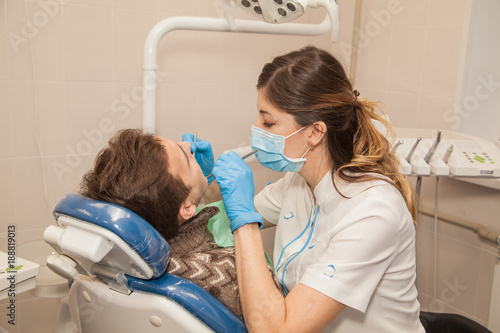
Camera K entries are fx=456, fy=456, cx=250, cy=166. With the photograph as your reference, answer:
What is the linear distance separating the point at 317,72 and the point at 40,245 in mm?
1176

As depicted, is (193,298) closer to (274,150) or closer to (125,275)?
(125,275)

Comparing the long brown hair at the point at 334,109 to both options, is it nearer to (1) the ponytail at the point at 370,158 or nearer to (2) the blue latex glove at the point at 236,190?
(1) the ponytail at the point at 370,158

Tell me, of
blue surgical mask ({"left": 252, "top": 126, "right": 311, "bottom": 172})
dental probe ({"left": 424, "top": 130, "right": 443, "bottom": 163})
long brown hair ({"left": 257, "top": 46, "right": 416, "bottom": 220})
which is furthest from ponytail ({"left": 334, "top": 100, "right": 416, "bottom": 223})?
dental probe ({"left": 424, "top": 130, "right": 443, "bottom": 163})

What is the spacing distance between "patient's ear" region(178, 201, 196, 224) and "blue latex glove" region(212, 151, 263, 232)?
0.35 feet

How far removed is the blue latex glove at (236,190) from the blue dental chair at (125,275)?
9.8 inches

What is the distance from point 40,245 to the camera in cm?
168

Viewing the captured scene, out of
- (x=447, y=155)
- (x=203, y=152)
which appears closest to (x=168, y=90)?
(x=203, y=152)

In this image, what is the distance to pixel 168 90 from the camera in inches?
88.5

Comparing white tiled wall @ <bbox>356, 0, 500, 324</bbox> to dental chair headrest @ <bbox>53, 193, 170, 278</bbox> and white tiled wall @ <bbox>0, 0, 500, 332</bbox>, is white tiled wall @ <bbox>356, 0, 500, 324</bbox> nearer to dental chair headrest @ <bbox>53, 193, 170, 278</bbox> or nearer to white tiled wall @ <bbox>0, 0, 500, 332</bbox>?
white tiled wall @ <bbox>0, 0, 500, 332</bbox>

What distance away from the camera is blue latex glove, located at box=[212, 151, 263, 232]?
1303 mm

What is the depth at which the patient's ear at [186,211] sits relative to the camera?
136 centimetres

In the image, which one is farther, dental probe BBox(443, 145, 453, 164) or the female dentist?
dental probe BBox(443, 145, 453, 164)

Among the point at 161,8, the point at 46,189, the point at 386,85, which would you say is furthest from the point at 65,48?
the point at 386,85

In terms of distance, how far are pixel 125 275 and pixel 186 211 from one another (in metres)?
0.28
